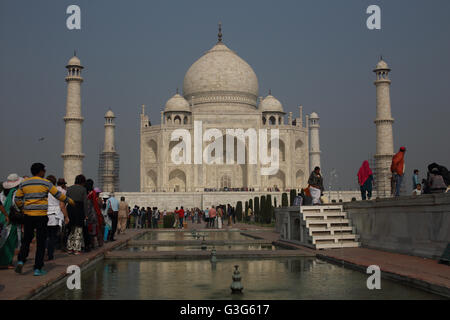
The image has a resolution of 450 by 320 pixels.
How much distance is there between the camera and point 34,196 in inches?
239

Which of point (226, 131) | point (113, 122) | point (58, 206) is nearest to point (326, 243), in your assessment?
point (58, 206)

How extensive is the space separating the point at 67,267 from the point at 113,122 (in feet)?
123

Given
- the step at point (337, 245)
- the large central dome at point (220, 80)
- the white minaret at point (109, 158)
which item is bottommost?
the step at point (337, 245)

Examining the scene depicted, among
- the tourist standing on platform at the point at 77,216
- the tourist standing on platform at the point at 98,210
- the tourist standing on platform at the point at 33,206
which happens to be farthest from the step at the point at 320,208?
the tourist standing on platform at the point at 33,206

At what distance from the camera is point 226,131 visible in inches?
1549

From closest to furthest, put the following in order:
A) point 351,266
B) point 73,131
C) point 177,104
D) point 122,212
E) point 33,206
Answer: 1. point 33,206
2. point 351,266
3. point 122,212
4. point 73,131
5. point 177,104

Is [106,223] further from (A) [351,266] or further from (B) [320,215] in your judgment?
(A) [351,266]

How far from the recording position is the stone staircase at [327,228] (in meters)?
9.32

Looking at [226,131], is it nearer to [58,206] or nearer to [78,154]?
[78,154]

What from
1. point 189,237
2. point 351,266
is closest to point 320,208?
point 351,266

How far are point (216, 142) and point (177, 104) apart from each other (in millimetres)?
4792

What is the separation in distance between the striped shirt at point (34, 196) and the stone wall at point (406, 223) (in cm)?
477

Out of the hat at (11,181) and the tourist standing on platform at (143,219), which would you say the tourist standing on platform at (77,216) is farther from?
the tourist standing on platform at (143,219)

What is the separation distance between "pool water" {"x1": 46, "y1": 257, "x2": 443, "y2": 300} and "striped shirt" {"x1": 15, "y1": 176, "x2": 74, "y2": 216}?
3.08ft
